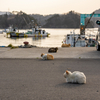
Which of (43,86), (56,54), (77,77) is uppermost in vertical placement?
(77,77)

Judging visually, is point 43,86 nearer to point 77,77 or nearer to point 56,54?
point 77,77

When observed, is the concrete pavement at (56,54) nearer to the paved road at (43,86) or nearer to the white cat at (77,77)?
the paved road at (43,86)

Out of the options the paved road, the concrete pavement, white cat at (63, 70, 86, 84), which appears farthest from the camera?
the concrete pavement

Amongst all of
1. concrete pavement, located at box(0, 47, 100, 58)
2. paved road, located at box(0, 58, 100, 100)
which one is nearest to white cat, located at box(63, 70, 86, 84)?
paved road, located at box(0, 58, 100, 100)

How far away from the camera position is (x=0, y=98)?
5.10 m

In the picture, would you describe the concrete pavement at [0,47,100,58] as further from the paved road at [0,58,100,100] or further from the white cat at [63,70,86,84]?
the white cat at [63,70,86,84]

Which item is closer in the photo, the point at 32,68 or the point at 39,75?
the point at 39,75

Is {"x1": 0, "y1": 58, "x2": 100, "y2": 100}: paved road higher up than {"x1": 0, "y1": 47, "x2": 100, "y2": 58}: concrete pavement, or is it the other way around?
{"x1": 0, "y1": 47, "x2": 100, "y2": 58}: concrete pavement

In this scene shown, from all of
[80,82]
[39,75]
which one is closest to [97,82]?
[80,82]

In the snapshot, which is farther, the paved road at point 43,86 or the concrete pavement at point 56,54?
the concrete pavement at point 56,54

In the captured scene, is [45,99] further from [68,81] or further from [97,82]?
[97,82]

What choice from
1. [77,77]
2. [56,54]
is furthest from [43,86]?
[56,54]

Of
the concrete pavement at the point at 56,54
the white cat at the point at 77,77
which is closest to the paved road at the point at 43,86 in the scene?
the white cat at the point at 77,77

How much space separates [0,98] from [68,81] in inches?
92.5
